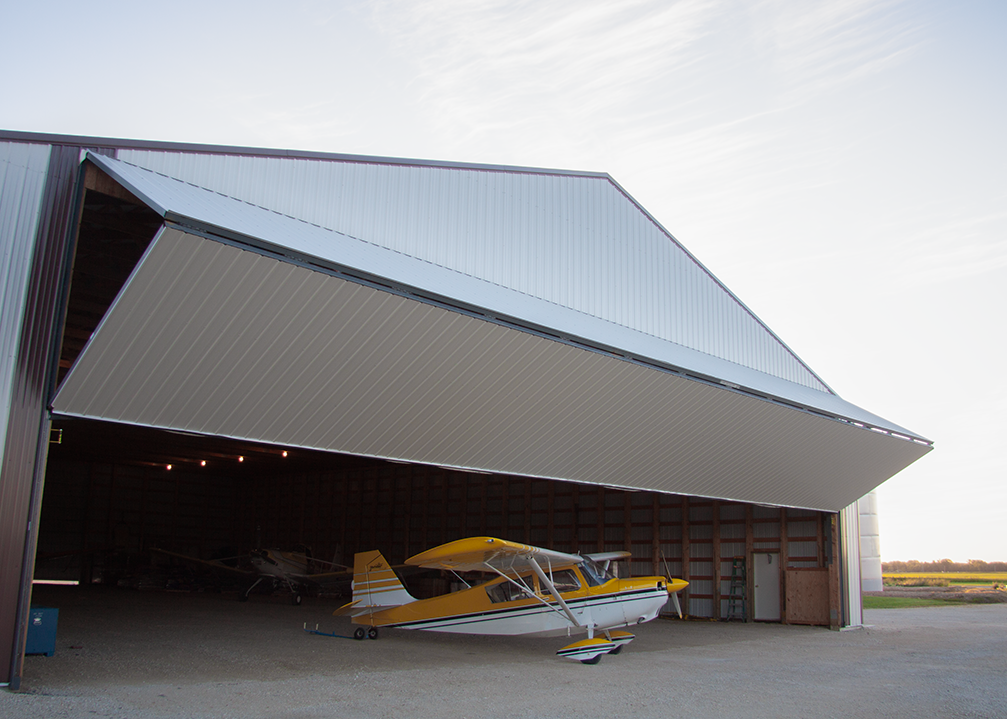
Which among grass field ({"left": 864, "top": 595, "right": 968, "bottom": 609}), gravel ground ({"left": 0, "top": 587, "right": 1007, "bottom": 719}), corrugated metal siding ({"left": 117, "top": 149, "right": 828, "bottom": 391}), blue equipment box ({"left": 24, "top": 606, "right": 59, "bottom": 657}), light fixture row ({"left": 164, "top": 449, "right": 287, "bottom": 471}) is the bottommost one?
grass field ({"left": 864, "top": 595, "right": 968, "bottom": 609})

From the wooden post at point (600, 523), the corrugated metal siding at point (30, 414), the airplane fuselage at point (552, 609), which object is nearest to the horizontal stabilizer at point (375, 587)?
the airplane fuselage at point (552, 609)

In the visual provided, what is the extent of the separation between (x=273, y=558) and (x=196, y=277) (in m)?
19.5

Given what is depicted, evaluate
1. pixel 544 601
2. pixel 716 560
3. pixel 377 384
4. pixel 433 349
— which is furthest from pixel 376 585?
pixel 716 560

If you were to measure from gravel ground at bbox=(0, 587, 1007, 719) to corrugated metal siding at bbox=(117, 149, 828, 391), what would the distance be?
259 inches

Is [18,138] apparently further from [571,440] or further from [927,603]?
[927,603]

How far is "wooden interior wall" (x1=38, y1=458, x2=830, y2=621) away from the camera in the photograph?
70.9 feet

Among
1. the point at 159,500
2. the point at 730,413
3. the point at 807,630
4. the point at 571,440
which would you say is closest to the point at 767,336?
the point at 730,413

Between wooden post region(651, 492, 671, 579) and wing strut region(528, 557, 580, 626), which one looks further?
wooden post region(651, 492, 671, 579)

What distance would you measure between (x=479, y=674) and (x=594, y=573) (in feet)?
11.6

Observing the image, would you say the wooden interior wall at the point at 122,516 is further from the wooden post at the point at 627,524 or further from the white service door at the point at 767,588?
the white service door at the point at 767,588

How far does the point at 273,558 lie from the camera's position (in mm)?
25781

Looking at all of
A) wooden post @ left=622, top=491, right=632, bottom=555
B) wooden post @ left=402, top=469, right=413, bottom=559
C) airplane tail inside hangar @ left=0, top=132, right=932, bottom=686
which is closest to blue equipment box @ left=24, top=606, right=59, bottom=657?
airplane tail inside hangar @ left=0, top=132, right=932, bottom=686

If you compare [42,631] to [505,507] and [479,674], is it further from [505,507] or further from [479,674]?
[505,507]

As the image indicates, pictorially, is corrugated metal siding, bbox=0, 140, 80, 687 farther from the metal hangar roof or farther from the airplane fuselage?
the airplane fuselage
